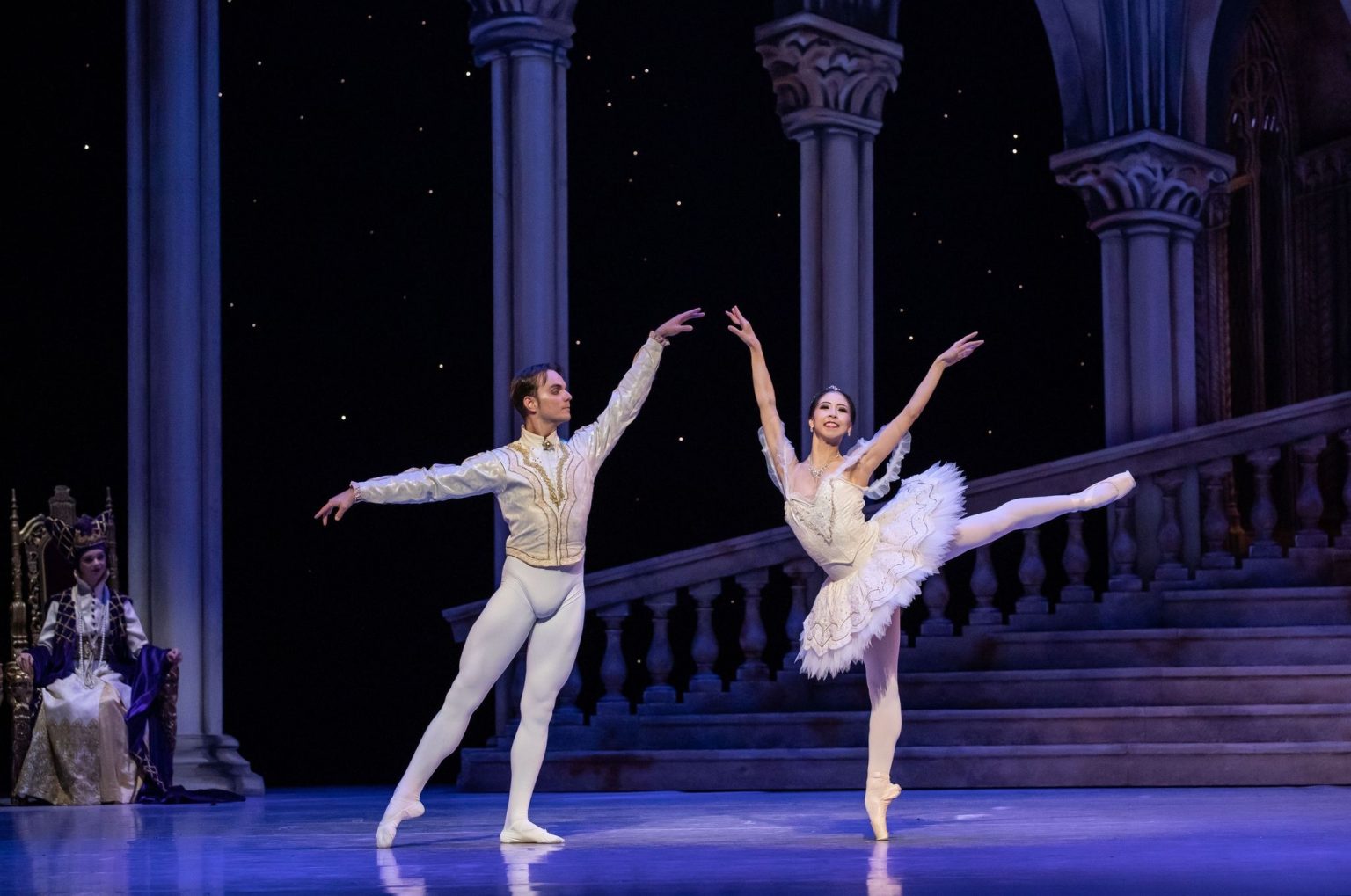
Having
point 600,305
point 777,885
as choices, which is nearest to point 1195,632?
point 600,305

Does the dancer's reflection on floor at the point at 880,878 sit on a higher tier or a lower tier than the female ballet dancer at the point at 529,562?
lower

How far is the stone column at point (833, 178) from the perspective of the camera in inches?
393

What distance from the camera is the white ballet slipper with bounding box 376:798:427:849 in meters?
5.15

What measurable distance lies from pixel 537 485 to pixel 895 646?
117 centimetres

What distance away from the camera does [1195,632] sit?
312 inches

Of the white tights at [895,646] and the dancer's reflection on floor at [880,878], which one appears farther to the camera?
the white tights at [895,646]

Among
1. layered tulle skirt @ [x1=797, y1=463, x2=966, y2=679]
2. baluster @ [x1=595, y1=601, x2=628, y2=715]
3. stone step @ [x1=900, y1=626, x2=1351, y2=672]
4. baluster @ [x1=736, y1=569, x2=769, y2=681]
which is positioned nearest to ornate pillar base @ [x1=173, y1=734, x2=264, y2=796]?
baluster @ [x1=595, y1=601, x2=628, y2=715]

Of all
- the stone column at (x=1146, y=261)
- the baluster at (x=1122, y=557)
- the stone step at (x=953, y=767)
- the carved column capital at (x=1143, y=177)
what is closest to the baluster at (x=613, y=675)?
the stone step at (x=953, y=767)

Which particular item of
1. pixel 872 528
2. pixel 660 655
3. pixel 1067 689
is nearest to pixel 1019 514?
pixel 872 528

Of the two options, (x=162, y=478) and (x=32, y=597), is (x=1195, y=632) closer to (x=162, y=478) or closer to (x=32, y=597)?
(x=162, y=478)

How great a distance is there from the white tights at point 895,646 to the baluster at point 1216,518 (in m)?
3.16

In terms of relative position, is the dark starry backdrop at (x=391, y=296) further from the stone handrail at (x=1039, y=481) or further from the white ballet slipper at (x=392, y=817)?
the white ballet slipper at (x=392, y=817)

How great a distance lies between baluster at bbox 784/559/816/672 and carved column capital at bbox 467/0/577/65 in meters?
2.86

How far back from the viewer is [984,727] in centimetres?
763
